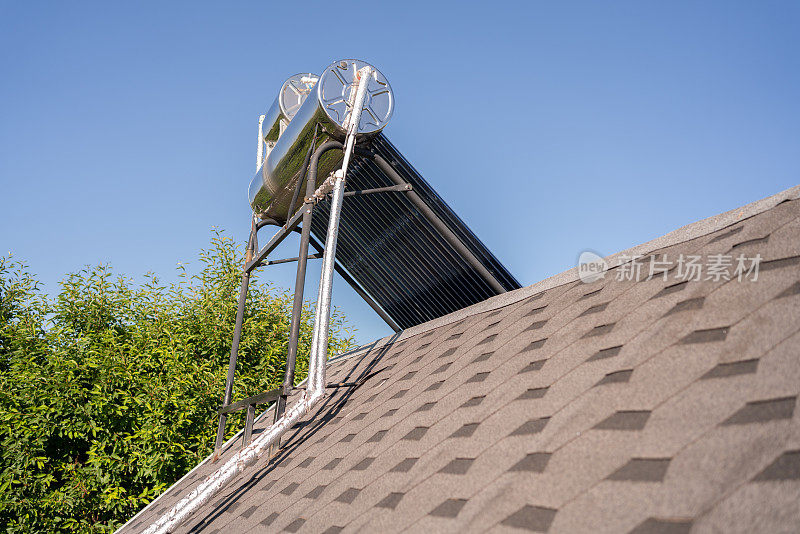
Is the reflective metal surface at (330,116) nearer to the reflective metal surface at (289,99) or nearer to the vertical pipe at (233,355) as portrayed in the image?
the reflective metal surface at (289,99)

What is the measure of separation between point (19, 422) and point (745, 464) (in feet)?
47.7

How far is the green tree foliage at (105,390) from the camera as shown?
12672 mm

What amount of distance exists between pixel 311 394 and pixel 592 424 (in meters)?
3.05

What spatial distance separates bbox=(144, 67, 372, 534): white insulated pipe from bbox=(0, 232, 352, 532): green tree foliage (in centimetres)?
952

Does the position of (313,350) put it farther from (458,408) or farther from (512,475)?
(512,475)

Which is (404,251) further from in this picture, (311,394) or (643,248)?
(643,248)

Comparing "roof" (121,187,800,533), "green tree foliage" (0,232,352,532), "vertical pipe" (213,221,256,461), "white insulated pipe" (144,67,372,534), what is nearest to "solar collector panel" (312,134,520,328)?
"white insulated pipe" (144,67,372,534)

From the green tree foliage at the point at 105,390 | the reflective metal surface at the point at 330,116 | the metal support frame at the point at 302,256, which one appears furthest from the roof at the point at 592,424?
the green tree foliage at the point at 105,390

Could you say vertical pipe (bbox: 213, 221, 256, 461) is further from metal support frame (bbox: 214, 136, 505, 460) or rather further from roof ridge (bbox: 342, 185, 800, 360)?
roof ridge (bbox: 342, 185, 800, 360)

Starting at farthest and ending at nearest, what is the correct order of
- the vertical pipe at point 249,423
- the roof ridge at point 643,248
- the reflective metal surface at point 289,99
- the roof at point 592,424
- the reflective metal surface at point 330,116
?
the reflective metal surface at point 289,99
the vertical pipe at point 249,423
the reflective metal surface at point 330,116
the roof ridge at point 643,248
the roof at point 592,424

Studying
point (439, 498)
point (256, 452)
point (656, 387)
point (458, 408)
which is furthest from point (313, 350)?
point (656, 387)

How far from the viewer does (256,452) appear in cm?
462

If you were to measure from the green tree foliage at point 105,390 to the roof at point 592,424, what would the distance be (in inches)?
384

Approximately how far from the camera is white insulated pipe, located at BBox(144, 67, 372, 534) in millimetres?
4410
